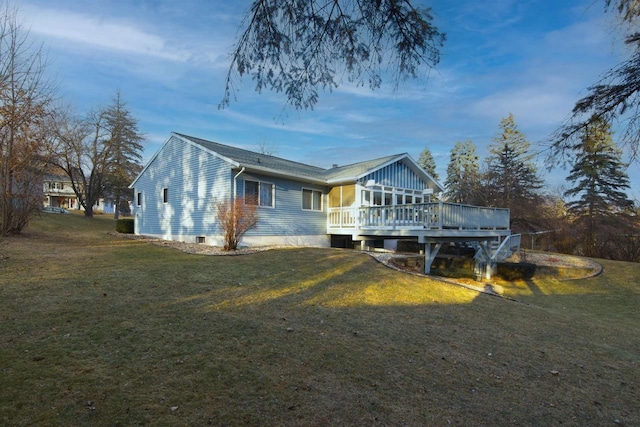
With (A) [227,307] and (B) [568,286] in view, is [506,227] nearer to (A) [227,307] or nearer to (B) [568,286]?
(B) [568,286]

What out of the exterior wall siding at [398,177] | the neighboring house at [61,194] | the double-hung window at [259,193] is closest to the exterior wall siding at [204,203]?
the double-hung window at [259,193]

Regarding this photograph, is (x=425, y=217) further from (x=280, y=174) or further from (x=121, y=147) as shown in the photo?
(x=121, y=147)

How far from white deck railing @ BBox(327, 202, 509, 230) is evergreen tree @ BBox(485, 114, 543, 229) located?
34.7ft

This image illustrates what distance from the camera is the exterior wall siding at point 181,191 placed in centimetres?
1427

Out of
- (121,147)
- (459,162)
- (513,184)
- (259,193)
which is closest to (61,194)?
(121,147)

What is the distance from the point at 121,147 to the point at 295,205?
25.8m

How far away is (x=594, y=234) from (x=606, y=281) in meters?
12.0

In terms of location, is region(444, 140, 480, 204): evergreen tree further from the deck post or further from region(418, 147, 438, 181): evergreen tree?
the deck post

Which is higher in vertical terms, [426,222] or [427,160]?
[427,160]

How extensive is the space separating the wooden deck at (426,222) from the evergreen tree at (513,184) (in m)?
10.6

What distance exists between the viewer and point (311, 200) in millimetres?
16766

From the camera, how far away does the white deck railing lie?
12.5 meters

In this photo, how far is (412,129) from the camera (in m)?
8.12

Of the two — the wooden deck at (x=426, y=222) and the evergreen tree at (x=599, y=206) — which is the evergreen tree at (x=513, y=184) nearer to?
the evergreen tree at (x=599, y=206)
